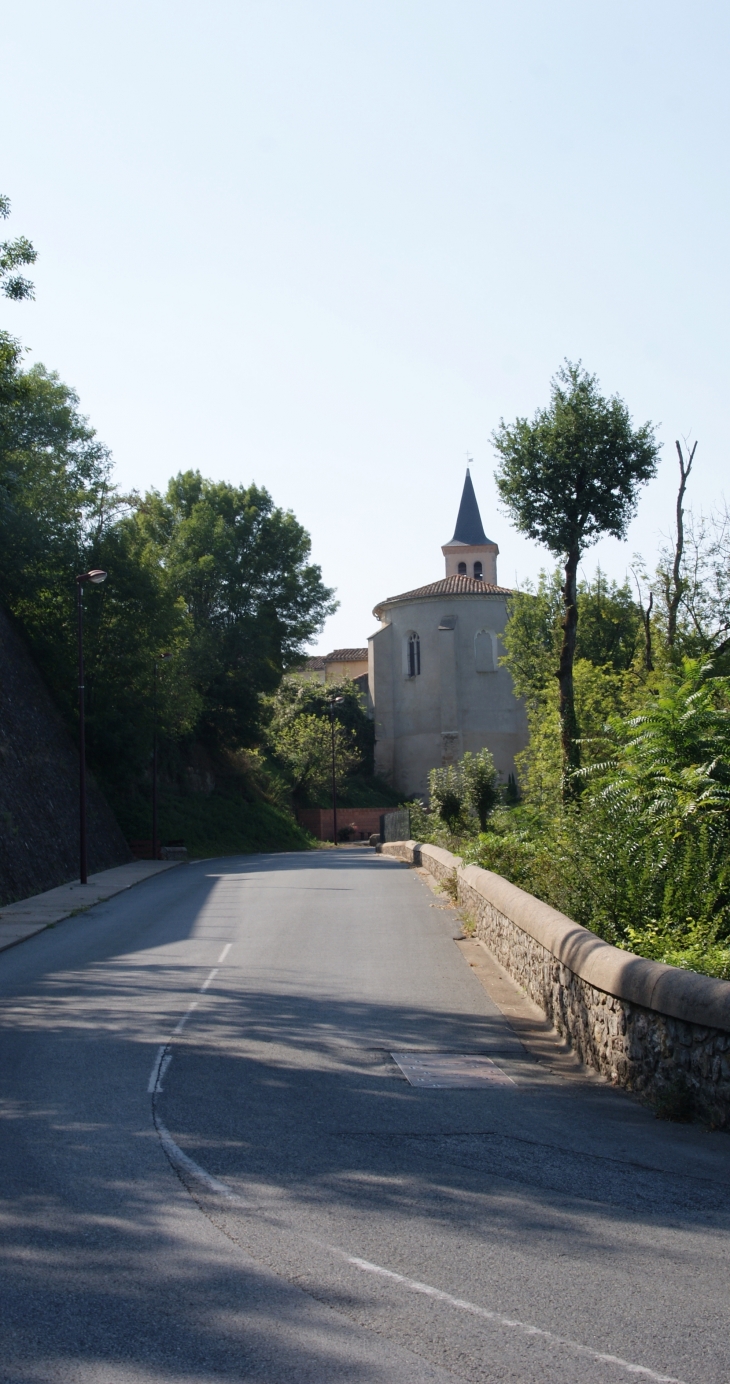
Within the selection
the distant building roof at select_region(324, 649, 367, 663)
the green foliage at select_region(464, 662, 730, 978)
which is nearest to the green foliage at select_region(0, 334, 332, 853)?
the green foliage at select_region(464, 662, 730, 978)

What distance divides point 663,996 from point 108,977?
8.07 meters

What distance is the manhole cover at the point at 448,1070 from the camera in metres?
8.98

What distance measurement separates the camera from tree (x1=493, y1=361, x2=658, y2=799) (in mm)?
28031

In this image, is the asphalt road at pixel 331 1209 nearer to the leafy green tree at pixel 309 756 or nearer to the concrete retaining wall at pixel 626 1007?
the concrete retaining wall at pixel 626 1007

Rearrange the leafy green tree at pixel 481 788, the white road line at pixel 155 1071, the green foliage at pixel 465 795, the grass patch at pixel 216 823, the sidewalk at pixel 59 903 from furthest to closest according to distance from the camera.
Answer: the grass patch at pixel 216 823, the green foliage at pixel 465 795, the leafy green tree at pixel 481 788, the sidewalk at pixel 59 903, the white road line at pixel 155 1071

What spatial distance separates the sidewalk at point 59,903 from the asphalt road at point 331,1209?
833cm

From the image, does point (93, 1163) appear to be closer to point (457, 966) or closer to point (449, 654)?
point (457, 966)

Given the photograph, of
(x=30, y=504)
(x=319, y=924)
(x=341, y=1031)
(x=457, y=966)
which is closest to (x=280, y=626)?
(x=30, y=504)

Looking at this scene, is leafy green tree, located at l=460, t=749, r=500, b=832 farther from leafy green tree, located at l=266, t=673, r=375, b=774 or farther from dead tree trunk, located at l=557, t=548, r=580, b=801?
leafy green tree, located at l=266, t=673, r=375, b=774

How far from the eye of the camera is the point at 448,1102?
326 inches

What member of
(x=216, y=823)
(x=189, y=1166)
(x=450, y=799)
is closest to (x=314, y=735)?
(x=216, y=823)

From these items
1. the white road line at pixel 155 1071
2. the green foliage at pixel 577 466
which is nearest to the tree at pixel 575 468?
the green foliage at pixel 577 466

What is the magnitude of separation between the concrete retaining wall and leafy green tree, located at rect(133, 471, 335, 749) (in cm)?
4494

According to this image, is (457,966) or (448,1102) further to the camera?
(457,966)
